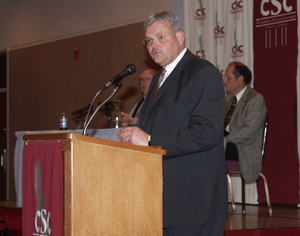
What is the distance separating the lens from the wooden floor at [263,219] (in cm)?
279

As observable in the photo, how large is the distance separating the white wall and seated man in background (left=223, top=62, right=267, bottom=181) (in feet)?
6.40

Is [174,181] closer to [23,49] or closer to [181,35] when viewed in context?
[181,35]

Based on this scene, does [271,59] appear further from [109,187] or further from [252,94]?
[109,187]

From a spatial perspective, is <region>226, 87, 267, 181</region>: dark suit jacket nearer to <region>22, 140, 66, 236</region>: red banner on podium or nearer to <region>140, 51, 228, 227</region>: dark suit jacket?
<region>140, 51, 228, 227</region>: dark suit jacket

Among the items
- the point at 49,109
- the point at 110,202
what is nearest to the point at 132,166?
the point at 110,202

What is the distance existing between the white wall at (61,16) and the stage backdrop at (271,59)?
108 centimetres

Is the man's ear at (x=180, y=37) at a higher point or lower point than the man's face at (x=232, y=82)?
lower

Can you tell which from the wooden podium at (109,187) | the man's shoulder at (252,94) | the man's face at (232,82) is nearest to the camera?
the wooden podium at (109,187)

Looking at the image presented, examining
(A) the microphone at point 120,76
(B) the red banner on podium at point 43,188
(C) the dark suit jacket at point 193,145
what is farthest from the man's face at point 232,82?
(B) the red banner on podium at point 43,188

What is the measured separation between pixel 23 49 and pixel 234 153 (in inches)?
209

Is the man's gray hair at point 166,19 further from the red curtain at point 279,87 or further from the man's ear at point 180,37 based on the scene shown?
the red curtain at point 279,87

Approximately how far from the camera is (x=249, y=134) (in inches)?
142

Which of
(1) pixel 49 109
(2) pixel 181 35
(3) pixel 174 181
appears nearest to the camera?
(3) pixel 174 181

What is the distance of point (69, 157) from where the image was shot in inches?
43.5
